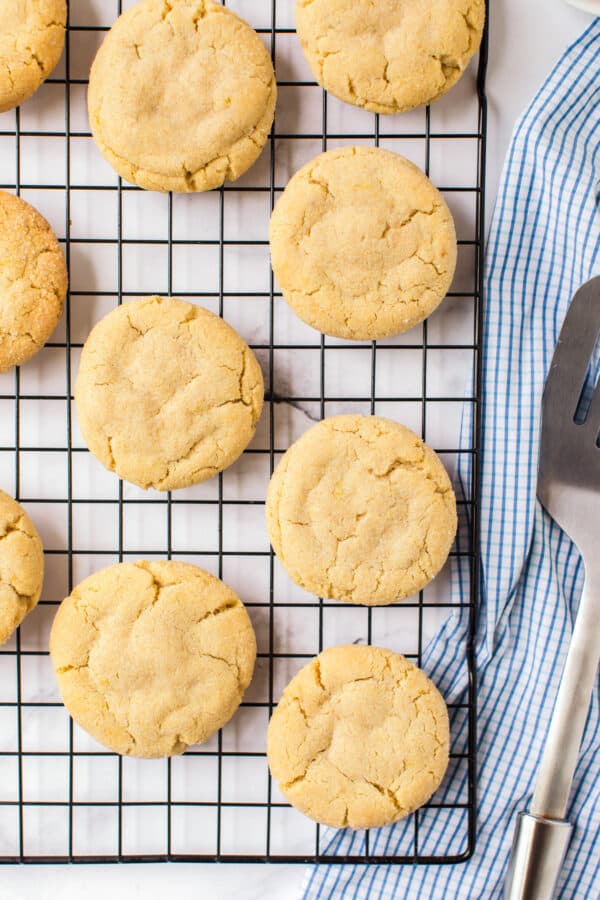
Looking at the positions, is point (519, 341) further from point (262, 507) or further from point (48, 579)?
point (48, 579)

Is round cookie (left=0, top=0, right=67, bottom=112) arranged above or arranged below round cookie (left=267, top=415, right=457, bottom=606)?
above

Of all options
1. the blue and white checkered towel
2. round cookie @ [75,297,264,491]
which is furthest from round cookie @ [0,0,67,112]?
the blue and white checkered towel

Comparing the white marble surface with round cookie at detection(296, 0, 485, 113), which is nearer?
round cookie at detection(296, 0, 485, 113)

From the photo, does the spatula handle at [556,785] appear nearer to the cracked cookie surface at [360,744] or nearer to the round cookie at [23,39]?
the cracked cookie surface at [360,744]

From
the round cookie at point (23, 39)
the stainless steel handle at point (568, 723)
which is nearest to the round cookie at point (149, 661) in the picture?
the stainless steel handle at point (568, 723)

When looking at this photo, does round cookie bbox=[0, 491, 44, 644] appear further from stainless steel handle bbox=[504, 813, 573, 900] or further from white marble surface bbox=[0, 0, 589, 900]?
stainless steel handle bbox=[504, 813, 573, 900]

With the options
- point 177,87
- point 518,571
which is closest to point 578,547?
point 518,571
